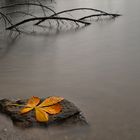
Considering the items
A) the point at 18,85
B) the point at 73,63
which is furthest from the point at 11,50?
the point at 18,85

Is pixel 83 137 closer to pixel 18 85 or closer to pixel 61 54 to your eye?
pixel 18 85

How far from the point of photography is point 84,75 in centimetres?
356

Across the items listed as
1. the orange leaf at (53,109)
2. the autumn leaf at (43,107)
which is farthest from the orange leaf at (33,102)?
the orange leaf at (53,109)

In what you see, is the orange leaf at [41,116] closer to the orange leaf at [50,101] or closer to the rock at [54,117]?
the rock at [54,117]

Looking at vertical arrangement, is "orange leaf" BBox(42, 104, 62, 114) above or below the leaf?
above

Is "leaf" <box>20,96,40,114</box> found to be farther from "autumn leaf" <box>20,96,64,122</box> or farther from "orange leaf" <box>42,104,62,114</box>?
"orange leaf" <box>42,104,62,114</box>

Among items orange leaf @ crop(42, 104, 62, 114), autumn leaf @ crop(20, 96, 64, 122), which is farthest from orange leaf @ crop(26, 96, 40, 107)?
orange leaf @ crop(42, 104, 62, 114)

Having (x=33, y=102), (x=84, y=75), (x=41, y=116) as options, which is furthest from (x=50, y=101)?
Result: (x=84, y=75)

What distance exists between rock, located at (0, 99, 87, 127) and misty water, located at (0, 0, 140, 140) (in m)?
0.06

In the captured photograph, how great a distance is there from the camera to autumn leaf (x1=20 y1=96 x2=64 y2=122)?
2592mm

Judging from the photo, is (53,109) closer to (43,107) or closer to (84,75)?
(43,107)

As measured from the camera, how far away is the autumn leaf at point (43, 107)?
2.59m

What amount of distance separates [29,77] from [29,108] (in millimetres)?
905

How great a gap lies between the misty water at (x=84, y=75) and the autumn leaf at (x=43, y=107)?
0.44ft
